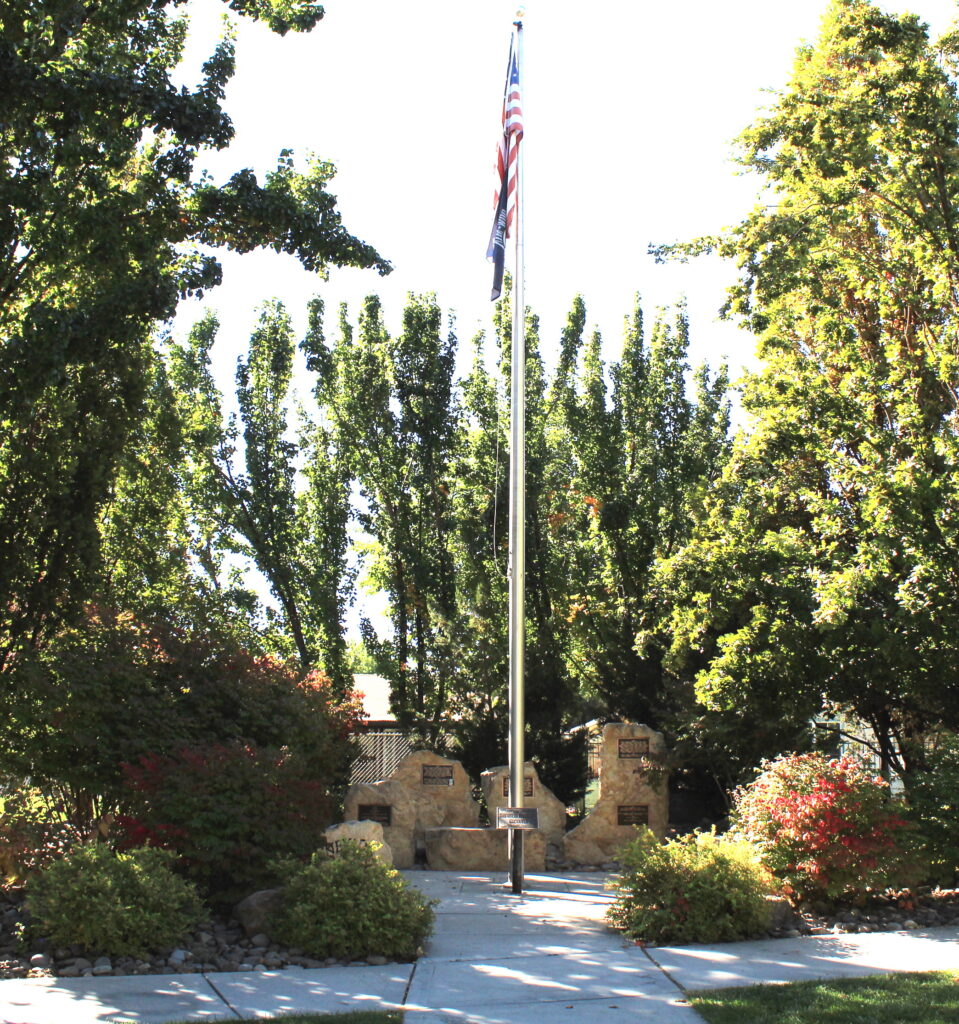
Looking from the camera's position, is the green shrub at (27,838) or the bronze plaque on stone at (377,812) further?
the bronze plaque on stone at (377,812)

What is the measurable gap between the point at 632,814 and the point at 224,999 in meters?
8.78

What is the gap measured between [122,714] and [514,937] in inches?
163

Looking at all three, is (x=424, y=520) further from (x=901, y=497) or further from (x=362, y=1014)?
(x=362, y=1014)

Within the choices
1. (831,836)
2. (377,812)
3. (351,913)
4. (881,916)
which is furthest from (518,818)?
(377,812)

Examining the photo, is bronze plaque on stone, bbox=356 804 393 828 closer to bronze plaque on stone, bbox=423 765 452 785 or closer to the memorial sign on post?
bronze plaque on stone, bbox=423 765 452 785

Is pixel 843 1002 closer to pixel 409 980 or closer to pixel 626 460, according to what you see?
pixel 409 980

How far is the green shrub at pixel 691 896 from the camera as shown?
7.76m

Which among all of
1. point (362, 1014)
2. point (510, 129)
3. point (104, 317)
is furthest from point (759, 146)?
point (362, 1014)

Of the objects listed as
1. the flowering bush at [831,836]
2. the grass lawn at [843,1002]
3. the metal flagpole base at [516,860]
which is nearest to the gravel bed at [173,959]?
the grass lawn at [843,1002]

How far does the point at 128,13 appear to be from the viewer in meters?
9.09

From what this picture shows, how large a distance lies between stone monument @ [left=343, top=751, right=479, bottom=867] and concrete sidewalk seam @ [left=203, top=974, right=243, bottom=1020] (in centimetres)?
660

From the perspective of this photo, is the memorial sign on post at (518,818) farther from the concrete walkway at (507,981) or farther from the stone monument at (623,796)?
the stone monument at (623,796)

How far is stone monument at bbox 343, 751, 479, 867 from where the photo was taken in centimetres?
1344

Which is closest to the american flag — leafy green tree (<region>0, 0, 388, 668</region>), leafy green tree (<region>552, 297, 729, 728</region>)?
leafy green tree (<region>0, 0, 388, 668</region>)
